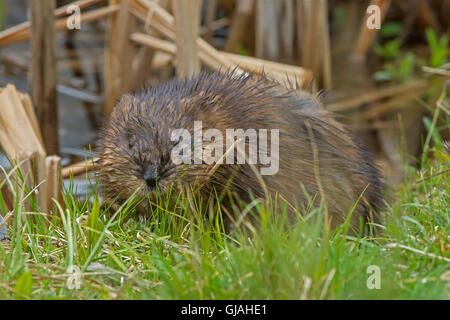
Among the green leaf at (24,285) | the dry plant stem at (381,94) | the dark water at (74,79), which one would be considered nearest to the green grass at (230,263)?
the green leaf at (24,285)

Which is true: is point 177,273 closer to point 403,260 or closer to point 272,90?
point 403,260

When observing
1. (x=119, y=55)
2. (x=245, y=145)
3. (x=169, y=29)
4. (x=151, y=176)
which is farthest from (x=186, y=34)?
(x=151, y=176)

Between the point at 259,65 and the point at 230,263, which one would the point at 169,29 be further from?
the point at 230,263

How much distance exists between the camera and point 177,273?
2131 mm

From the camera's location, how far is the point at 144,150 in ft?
8.93

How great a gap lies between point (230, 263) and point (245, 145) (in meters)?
0.76

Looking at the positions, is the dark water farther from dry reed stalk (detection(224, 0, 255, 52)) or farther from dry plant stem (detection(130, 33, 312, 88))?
dry reed stalk (detection(224, 0, 255, 52))

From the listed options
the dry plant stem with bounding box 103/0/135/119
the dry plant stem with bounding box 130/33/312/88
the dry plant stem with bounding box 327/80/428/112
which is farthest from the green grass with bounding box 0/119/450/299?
the dry plant stem with bounding box 327/80/428/112

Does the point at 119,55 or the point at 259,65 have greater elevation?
the point at 119,55

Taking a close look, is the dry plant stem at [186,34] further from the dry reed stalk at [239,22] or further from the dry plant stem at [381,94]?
the dry reed stalk at [239,22]

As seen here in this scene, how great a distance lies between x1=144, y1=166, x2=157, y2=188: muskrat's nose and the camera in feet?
8.58

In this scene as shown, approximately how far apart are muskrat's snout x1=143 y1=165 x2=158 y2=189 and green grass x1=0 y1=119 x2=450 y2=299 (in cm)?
9

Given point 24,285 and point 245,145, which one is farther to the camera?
point 245,145

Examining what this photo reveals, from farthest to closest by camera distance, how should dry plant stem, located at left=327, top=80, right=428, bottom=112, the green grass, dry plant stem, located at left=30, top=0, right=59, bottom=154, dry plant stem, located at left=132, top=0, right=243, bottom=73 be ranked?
dry plant stem, located at left=327, top=80, right=428, bottom=112, dry plant stem, located at left=132, top=0, right=243, bottom=73, dry plant stem, located at left=30, top=0, right=59, bottom=154, the green grass
